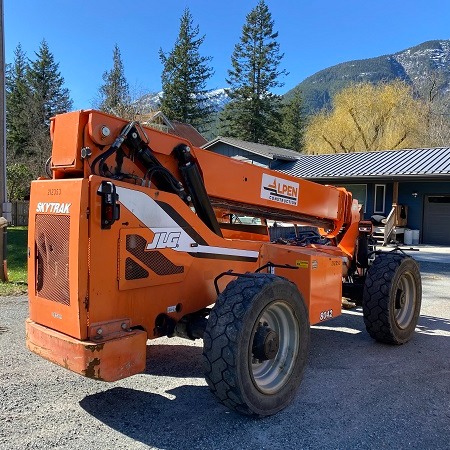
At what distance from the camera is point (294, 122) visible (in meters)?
56.5

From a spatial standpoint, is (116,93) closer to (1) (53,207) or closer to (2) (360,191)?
(2) (360,191)

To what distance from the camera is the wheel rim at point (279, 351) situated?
13.1 ft

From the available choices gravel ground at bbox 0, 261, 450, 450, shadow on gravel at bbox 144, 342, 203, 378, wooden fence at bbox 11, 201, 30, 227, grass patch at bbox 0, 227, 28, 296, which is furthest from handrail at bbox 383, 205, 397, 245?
wooden fence at bbox 11, 201, 30, 227

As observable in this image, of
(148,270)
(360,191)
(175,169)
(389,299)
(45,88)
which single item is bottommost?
(389,299)

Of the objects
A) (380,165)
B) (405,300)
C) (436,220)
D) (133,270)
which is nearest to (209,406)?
(133,270)

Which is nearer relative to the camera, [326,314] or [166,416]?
[166,416]

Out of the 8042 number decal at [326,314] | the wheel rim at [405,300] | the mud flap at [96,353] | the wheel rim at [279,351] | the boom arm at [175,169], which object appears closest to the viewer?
the mud flap at [96,353]

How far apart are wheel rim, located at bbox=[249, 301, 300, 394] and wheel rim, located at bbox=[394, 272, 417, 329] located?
7.80ft

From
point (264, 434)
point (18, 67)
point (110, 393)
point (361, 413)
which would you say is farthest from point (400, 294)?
point (18, 67)

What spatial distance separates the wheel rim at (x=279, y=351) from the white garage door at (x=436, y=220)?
779 inches

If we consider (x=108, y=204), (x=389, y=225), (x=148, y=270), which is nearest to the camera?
(x=108, y=204)

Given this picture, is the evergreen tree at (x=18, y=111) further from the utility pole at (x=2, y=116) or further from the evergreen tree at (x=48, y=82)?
the utility pole at (x=2, y=116)

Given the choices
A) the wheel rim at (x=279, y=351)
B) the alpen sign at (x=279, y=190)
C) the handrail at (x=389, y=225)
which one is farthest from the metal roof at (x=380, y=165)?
the wheel rim at (x=279, y=351)

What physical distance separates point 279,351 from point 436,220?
20.0 m
